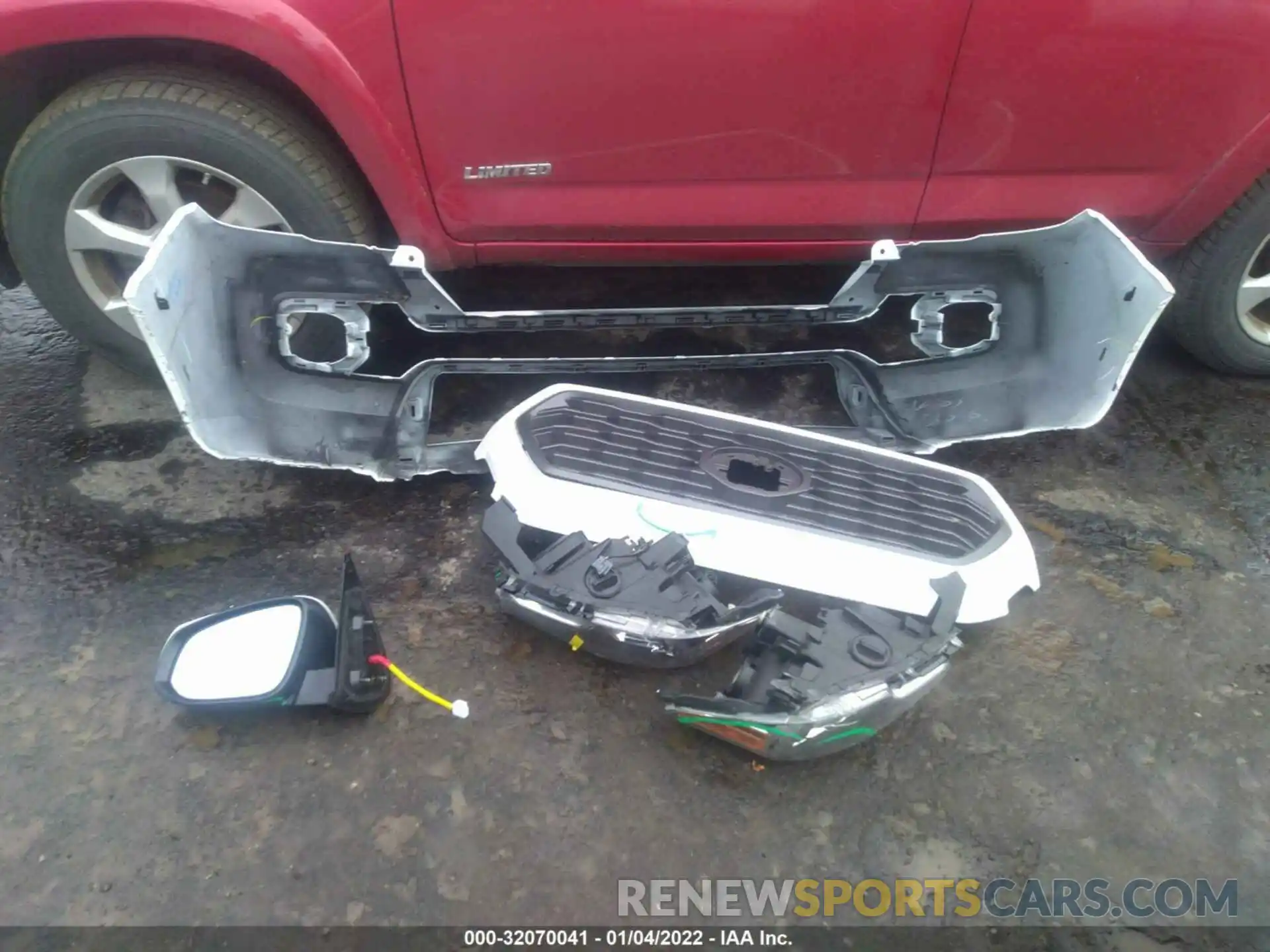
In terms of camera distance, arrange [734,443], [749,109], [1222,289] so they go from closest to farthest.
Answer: [749,109] < [734,443] < [1222,289]

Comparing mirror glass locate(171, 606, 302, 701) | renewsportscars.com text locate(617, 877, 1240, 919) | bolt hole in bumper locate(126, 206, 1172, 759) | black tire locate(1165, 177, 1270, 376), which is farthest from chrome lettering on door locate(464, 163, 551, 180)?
black tire locate(1165, 177, 1270, 376)

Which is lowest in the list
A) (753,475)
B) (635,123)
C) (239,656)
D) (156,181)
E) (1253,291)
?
(239,656)

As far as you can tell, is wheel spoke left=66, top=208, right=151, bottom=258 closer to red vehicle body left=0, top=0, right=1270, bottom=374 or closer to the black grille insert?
red vehicle body left=0, top=0, right=1270, bottom=374

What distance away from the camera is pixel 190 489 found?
2.36 meters

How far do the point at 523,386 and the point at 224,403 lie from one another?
0.91 metres

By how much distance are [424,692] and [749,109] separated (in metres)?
1.67

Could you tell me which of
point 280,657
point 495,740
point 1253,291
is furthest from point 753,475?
point 1253,291

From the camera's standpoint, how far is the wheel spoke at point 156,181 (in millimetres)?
2152

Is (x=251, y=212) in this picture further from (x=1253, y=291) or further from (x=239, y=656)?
(x=1253, y=291)

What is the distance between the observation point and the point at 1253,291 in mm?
2635

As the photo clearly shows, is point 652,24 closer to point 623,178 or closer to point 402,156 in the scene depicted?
point 623,178

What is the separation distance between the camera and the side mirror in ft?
5.80

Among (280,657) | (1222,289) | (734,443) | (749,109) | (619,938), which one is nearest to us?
(619,938)

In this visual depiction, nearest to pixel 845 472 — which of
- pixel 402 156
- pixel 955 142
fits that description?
pixel 955 142
